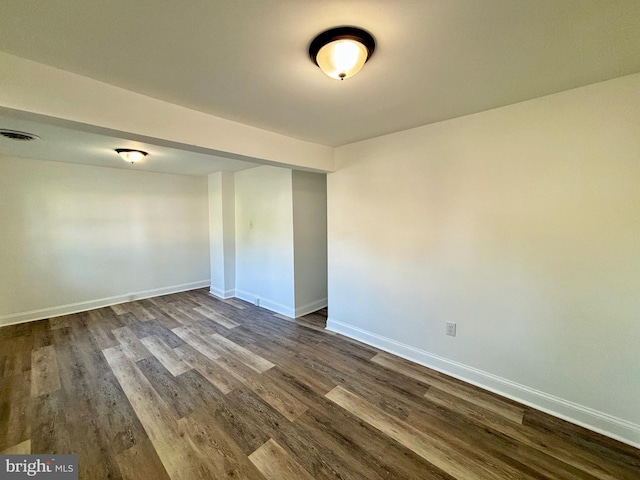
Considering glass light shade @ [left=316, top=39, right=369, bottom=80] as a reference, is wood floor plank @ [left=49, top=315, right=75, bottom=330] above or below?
below

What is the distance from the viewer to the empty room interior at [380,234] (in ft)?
3.97

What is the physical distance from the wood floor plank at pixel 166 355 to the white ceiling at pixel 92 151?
222 cm

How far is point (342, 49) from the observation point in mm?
1199

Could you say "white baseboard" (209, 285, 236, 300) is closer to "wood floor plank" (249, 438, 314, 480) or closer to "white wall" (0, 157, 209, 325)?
"white wall" (0, 157, 209, 325)

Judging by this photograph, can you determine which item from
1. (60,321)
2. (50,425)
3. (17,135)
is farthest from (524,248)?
(60,321)

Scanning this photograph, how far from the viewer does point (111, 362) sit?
2.65 meters

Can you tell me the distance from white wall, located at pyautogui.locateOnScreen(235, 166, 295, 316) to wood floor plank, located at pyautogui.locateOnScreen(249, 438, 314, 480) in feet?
7.38

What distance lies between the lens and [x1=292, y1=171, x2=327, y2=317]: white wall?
A: 384 cm

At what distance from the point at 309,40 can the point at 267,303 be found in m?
3.79

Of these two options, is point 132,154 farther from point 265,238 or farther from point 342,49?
point 342,49

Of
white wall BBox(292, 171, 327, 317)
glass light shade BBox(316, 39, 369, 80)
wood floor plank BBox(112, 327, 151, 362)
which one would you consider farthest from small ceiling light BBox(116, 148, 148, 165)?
glass light shade BBox(316, 39, 369, 80)

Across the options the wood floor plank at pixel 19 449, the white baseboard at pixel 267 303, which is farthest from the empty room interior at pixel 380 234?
the white baseboard at pixel 267 303

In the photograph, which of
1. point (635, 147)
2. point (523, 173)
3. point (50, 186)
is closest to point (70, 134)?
point (50, 186)

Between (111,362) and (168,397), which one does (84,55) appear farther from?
(111,362)
